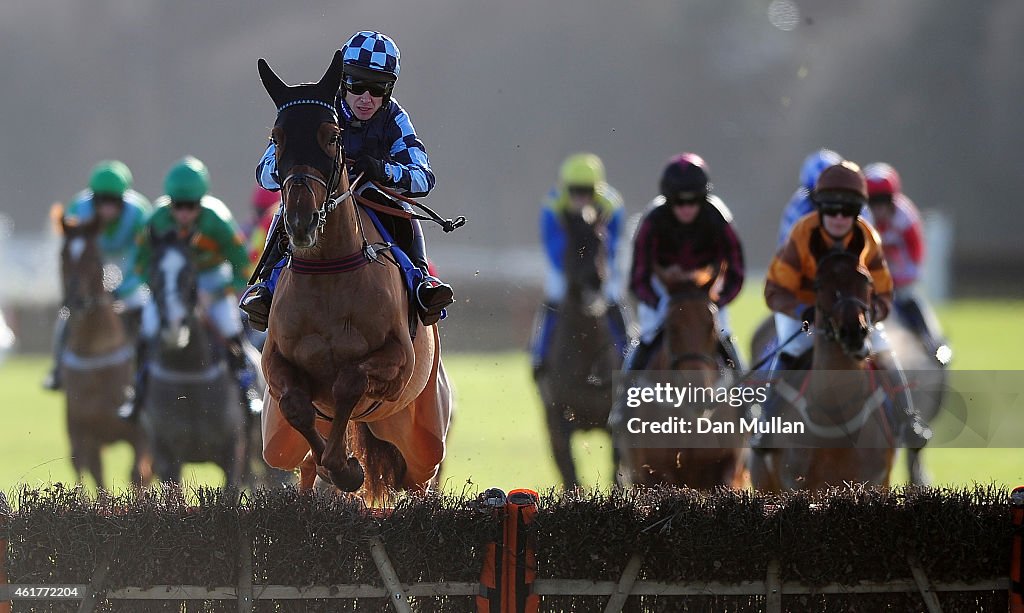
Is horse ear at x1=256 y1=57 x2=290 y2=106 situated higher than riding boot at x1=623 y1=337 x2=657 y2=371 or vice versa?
horse ear at x1=256 y1=57 x2=290 y2=106

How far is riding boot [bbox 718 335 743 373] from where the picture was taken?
5391 millimetres

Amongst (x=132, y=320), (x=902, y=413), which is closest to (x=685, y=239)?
(x=902, y=413)

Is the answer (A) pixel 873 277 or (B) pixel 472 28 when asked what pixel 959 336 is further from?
(A) pixel 873 277

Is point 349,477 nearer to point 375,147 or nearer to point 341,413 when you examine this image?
point 341,413

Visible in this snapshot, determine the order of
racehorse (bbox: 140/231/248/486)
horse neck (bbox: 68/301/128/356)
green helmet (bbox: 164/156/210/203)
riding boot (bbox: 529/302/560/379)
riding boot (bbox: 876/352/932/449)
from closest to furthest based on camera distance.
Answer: riding boot (bbox: 876/352/932/449)
racehorse (bbox: 140/231/248/486)
green helmet (bbox: 164/156/210/203)
horse neck (bbox: 68/301/128/356)
riding boot (bbox: 529/302/560/379)

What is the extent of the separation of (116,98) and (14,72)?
2.44 meters

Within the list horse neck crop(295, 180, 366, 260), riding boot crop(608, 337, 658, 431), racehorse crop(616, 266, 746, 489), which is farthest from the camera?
riding boot crop(608, 337, 658, 431)

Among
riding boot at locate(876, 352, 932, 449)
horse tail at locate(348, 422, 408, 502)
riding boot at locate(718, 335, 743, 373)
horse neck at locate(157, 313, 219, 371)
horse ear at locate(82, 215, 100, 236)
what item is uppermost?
horse ear at locate(82, 215, 100, 236)

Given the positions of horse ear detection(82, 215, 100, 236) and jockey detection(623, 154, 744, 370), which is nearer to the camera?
jockey detection(623, 154, 744, 370)

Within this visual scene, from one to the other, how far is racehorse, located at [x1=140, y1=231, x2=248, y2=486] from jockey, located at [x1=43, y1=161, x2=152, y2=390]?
0.83m

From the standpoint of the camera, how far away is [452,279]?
1664cm

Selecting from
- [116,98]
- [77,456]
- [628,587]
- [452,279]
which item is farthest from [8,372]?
[628,587]

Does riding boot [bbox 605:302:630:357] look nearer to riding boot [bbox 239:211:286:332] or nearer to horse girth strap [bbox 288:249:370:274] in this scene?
riding boot [bbox 239:211:286:332]

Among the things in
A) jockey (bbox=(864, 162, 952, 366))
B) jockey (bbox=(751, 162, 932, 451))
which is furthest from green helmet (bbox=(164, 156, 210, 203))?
jockey (bbox=(864, 162, 952, 366))
